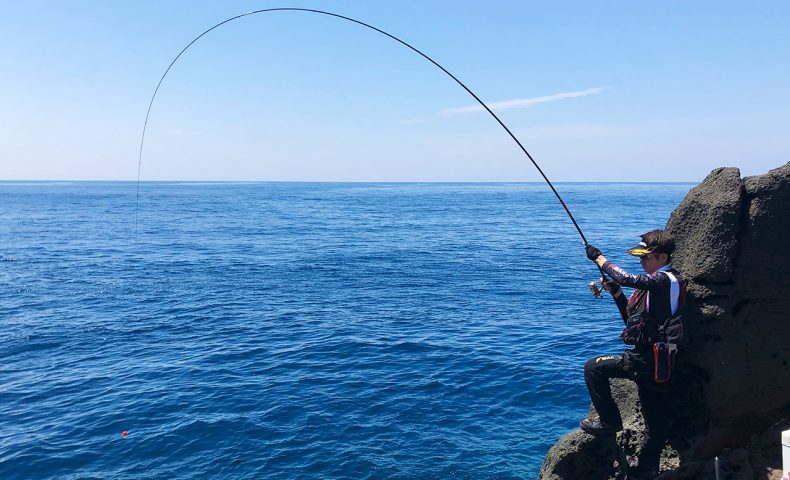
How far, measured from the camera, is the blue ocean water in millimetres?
13906

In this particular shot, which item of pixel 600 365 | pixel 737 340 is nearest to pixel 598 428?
pixel 600 365

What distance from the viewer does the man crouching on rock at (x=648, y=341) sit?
248 inches

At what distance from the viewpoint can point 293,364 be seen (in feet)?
66.1

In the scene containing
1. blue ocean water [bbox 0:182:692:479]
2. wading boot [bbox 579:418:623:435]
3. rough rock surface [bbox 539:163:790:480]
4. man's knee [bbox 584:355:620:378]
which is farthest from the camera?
blue ocean water [bbox 0:182:692:479]

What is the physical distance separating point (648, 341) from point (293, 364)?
51.0ft

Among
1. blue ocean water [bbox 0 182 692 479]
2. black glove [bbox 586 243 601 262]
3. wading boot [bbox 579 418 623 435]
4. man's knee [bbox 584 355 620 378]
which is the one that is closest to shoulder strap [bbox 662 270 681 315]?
black glove [bbox 586 243 601 262]

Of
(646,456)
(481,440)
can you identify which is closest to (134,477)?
(481,440)

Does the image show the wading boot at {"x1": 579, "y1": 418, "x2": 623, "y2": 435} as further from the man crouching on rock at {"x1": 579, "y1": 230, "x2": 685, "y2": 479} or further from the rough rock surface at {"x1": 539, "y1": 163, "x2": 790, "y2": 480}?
the rough rock surface at {"x1": 539, "y1": 163, "x2": 790, "y2": 480}

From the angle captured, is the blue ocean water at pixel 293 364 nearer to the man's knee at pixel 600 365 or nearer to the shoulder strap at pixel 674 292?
the man's knee at pixel 600 365

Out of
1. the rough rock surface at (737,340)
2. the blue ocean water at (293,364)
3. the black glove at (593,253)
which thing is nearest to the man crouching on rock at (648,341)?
the black glove at (593,253)

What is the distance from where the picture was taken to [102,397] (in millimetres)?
17359

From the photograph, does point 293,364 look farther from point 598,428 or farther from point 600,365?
point 600,365

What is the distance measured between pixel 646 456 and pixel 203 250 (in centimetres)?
4671

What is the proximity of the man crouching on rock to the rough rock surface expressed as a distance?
504mm
